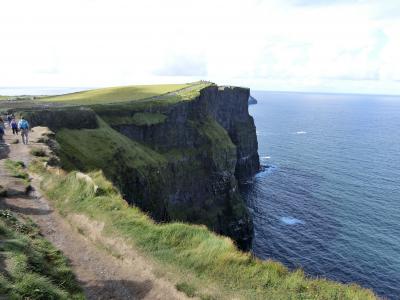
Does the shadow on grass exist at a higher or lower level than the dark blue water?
higher

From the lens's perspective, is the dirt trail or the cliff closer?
the dirt trail

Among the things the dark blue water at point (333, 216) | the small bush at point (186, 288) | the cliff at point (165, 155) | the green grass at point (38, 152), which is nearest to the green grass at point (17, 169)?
the green grass at point (38, 152)

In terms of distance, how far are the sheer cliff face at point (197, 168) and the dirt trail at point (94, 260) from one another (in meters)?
44.9

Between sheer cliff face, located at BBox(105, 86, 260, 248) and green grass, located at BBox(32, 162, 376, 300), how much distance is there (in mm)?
45997

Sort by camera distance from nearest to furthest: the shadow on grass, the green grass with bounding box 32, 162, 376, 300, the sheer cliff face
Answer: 1. the shadow on grass
2. the green grass with bounding box 32, 162, 376, 300
3. the sheer cliff face

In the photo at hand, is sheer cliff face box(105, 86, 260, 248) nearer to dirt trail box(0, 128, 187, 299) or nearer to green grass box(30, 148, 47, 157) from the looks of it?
green grass box(30, 148, 47, 157)

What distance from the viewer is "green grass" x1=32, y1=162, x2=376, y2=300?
16094mm

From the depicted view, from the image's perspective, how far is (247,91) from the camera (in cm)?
15725

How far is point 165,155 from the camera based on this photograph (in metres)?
88.4

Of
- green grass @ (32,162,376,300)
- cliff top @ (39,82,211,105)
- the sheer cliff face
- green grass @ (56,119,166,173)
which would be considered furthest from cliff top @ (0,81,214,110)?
green grass @ (32,162,376,300)

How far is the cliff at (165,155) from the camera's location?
203 feet

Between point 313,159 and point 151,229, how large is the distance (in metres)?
139

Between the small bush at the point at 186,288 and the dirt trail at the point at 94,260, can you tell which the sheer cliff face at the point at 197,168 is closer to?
the dirt trail at the point at 94,260

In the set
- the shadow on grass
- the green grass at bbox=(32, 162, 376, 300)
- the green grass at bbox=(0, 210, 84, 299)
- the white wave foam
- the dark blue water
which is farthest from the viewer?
the white wave foam
